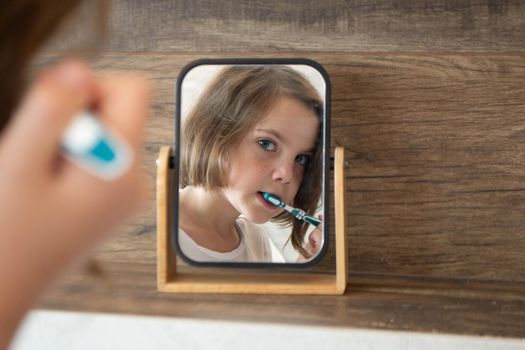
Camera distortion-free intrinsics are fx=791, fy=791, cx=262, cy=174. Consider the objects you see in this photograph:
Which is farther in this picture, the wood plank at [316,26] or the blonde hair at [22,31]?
the wood plank at [316,26]

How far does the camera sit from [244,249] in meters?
0.89

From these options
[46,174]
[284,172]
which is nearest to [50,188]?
[46,174]

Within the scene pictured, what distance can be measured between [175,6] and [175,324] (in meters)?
0.40

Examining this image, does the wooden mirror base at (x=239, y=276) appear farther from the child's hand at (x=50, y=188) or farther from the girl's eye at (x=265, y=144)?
the child's hand at (x=50, y=188)

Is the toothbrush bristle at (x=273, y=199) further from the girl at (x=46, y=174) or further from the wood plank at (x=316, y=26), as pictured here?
the girl at (x=46, y=174)

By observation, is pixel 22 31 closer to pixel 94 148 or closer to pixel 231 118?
pixel 94 148

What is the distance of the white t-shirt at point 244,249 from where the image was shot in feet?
2.91

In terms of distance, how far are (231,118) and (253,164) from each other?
59 mm

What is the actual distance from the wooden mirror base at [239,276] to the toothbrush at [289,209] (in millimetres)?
40

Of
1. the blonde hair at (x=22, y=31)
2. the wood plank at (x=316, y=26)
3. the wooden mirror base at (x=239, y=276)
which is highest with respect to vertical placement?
the blonde hair at (x=22, y=31)

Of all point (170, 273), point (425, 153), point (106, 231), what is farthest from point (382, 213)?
point (106, 231)

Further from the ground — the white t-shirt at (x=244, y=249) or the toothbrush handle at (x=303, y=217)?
the toothbrush handle at (x=303, y=217)

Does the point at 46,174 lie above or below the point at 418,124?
above

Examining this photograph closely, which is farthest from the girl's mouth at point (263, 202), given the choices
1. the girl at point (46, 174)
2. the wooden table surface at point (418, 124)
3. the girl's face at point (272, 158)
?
the girl at point (46, 174)
